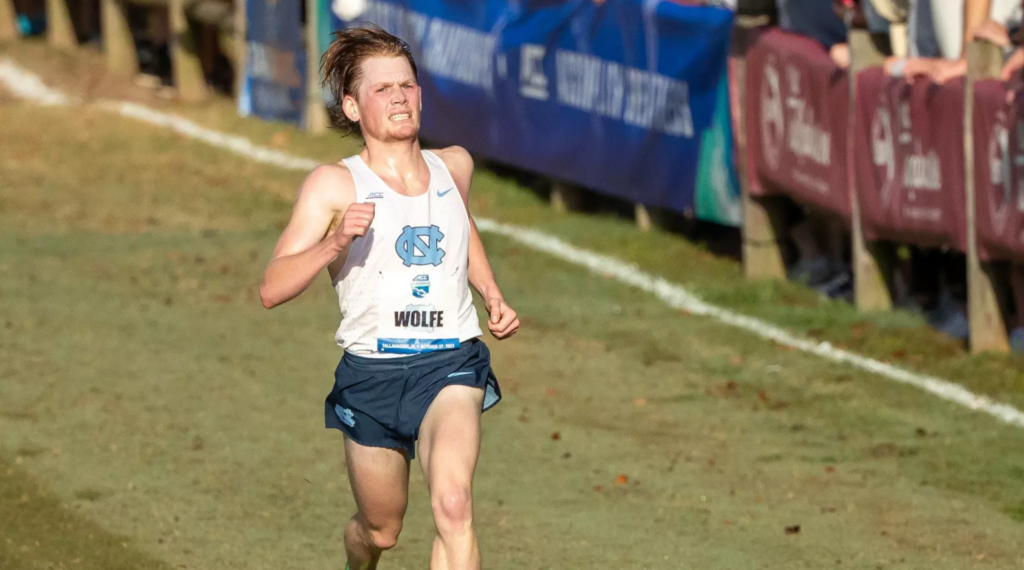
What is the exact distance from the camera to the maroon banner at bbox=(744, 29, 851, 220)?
1037 cm

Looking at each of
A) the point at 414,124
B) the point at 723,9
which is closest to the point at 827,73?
the point at 723,9

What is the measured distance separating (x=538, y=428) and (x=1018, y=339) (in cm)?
270

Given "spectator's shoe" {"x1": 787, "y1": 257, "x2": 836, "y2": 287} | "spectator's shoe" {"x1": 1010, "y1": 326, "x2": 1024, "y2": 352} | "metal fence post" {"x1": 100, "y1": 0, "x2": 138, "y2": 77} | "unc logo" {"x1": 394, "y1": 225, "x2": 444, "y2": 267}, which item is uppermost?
"unc logo" {"x1": 394, "y1": 225, "x2": 444, "y2": 267}

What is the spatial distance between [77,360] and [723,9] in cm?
513

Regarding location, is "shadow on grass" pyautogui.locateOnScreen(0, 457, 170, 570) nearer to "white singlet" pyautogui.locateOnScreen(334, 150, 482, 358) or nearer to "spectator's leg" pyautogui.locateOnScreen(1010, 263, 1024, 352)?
"white singlet" pyautogui.locateOnScreen(334, 150, 482, 358)

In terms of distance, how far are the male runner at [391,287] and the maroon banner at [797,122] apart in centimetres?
557

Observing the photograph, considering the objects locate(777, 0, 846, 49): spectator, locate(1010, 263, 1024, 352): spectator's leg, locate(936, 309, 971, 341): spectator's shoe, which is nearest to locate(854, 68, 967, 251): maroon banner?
locate(1010, 263, 1024, 352): spectator's leg

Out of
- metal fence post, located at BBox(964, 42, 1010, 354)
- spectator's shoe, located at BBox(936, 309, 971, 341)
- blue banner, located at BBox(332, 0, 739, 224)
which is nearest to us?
metal fence post, located at BBox(964, 42, 1010, 354)

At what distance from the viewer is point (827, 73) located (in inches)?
409

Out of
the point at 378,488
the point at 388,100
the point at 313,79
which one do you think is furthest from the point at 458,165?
the point at 313,79

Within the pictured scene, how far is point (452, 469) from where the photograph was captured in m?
4.84

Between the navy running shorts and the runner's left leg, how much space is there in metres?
0.04

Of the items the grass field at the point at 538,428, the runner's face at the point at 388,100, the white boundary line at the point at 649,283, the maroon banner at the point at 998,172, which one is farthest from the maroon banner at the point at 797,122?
the runner's face at the point at 388,100

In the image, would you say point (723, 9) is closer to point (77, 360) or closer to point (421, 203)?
point (77, 360)
